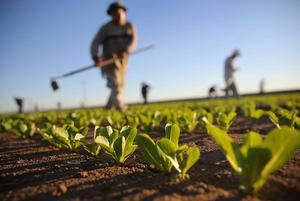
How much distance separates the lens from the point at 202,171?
158cm

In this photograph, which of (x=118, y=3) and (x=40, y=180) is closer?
(x=40, y=180)

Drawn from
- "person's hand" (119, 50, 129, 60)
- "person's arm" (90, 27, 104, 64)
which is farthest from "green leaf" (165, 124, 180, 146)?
"person's hand" (119, 50, 129, 60)

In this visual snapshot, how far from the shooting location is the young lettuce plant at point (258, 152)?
3.42 feet

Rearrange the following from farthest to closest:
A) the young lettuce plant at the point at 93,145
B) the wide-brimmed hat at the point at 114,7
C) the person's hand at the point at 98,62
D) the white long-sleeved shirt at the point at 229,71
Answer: the white long-sleeved shirt at the point at 229,71 < the wide-brimmed hat at the point at 114,7 < the person's hand at the point at 98,62 < the young lettuce plant at the point at 93,145

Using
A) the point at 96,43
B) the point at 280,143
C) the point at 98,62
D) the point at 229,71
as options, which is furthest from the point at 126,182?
the point at 229,71

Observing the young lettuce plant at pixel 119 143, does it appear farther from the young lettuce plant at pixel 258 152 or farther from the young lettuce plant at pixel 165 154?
the young lettuce plant at pixel 258 152

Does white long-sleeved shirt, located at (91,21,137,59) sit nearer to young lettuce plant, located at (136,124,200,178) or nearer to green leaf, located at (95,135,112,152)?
green leaf, located at (95,135,112,152)

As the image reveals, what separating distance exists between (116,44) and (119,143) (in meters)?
6.45

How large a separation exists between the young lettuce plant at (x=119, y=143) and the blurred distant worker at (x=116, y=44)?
19.3 feet

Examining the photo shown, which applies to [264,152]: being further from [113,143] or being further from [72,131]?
[72,131]

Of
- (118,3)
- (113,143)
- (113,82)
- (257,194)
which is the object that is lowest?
(257,194)

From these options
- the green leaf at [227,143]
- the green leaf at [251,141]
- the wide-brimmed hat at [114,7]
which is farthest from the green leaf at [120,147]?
the wide-brimmed hat at [114,7]

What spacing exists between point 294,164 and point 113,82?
643 centimetres

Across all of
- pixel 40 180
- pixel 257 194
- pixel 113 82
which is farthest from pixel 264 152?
pixel 113 82
